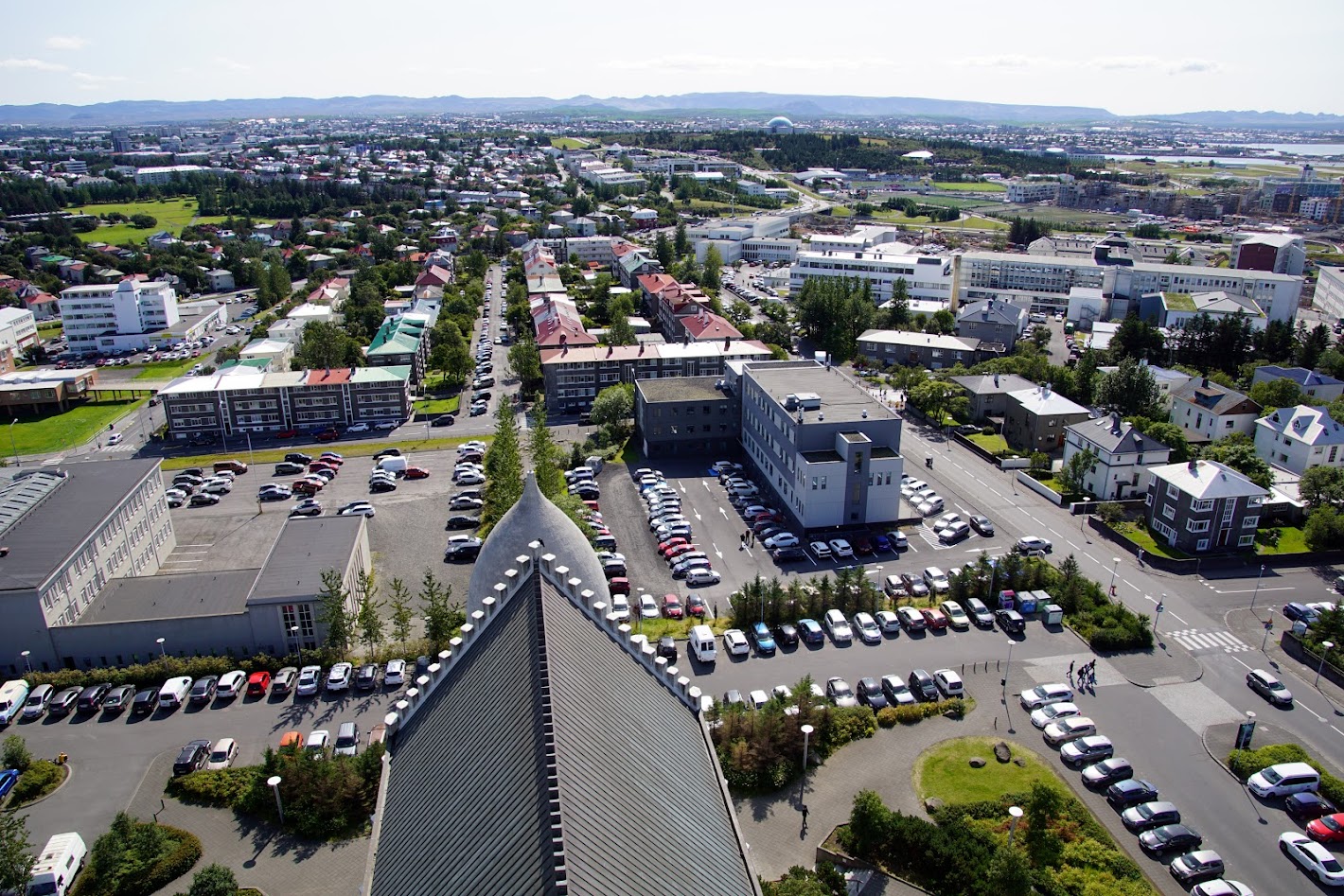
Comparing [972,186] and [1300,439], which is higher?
[972,186]

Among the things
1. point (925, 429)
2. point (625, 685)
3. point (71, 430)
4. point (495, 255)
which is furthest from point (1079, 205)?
point (625, 685)

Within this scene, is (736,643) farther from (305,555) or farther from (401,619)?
(305,555)

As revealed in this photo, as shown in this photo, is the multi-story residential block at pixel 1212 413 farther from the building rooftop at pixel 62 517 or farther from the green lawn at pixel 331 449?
the building rooftop at pixel 62 517

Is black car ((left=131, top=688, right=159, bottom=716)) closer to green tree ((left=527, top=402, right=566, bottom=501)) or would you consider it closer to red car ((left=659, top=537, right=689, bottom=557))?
green tree ((left=527, top=402, right=566, bottom=501))

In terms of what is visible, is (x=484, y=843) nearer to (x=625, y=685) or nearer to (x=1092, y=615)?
(x=625, y=685)

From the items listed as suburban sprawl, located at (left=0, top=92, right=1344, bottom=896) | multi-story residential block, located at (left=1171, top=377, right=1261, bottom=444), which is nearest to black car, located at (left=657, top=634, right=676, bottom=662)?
suburban sprawl, located at (left=0, top=92, right=1344, bottom=896)

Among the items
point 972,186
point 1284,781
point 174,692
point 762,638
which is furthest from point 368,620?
point 972,186
